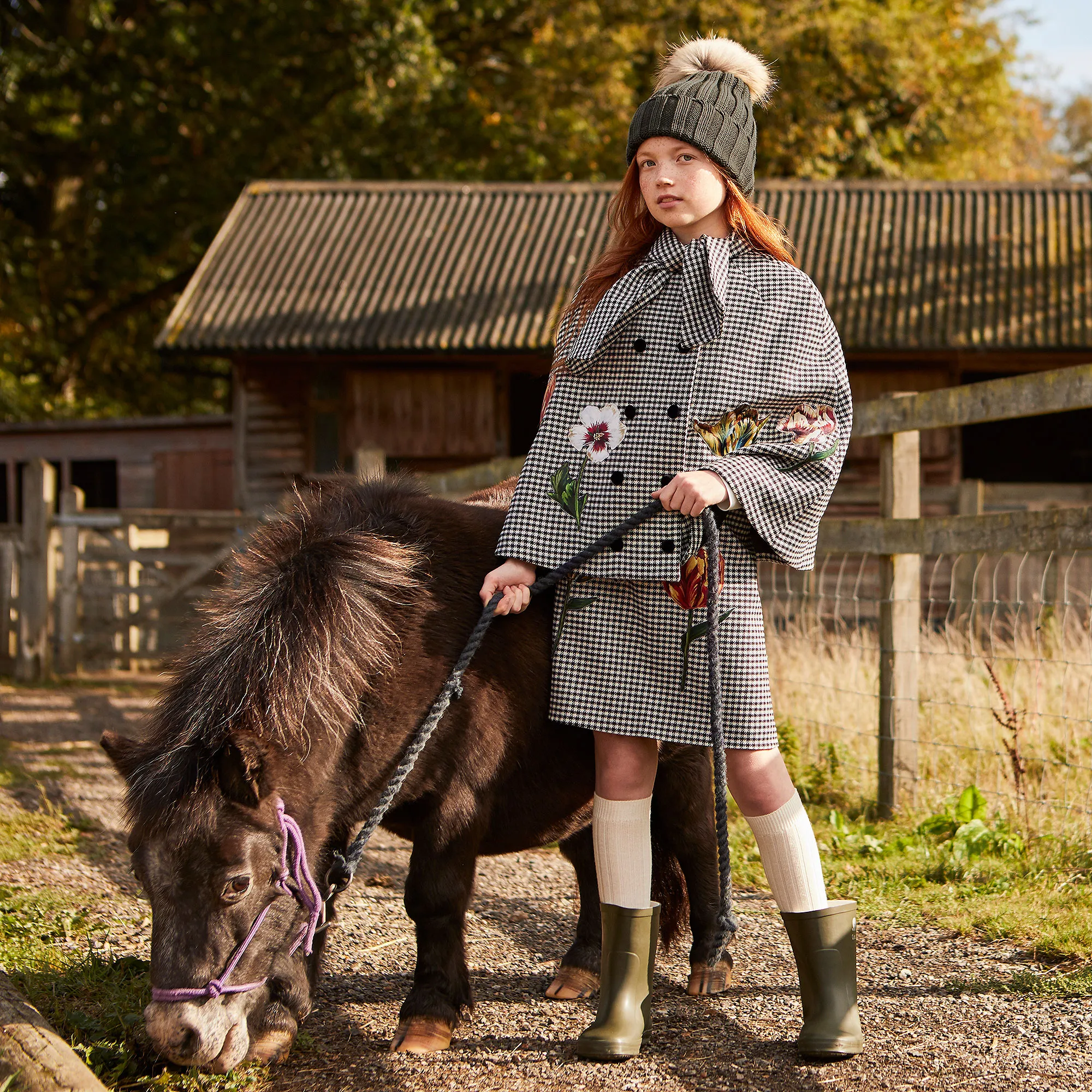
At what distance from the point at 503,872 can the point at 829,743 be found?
1.47 m

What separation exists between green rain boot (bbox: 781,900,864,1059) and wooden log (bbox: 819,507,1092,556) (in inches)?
69.2

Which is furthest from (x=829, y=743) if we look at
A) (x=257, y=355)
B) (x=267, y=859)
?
(x=257, y=355)

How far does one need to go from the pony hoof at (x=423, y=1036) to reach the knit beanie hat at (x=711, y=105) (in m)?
1.90

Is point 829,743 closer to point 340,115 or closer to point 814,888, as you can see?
point 814,888

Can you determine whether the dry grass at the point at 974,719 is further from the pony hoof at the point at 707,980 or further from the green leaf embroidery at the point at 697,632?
the green leaf embroidery at the point at 697,632

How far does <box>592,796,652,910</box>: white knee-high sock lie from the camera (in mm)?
2598

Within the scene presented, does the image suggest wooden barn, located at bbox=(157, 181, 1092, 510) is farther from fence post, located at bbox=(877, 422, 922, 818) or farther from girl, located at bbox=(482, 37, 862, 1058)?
girl, located at bbox=(482, 37, 862, 1058)

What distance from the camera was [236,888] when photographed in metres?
2.17

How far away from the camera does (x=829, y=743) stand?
487cm

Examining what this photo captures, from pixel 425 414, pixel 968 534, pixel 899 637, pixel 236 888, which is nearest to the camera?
pixel 236 888

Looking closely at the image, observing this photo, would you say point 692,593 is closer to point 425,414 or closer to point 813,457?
point 813,457

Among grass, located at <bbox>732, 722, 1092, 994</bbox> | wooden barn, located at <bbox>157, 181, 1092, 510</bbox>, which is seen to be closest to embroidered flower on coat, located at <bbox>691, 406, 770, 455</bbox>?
grass, located at <bbox>732, 722, 1092, 994</bbox>

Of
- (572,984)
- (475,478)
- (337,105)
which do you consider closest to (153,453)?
(337,105)

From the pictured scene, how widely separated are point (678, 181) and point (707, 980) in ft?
6.15
